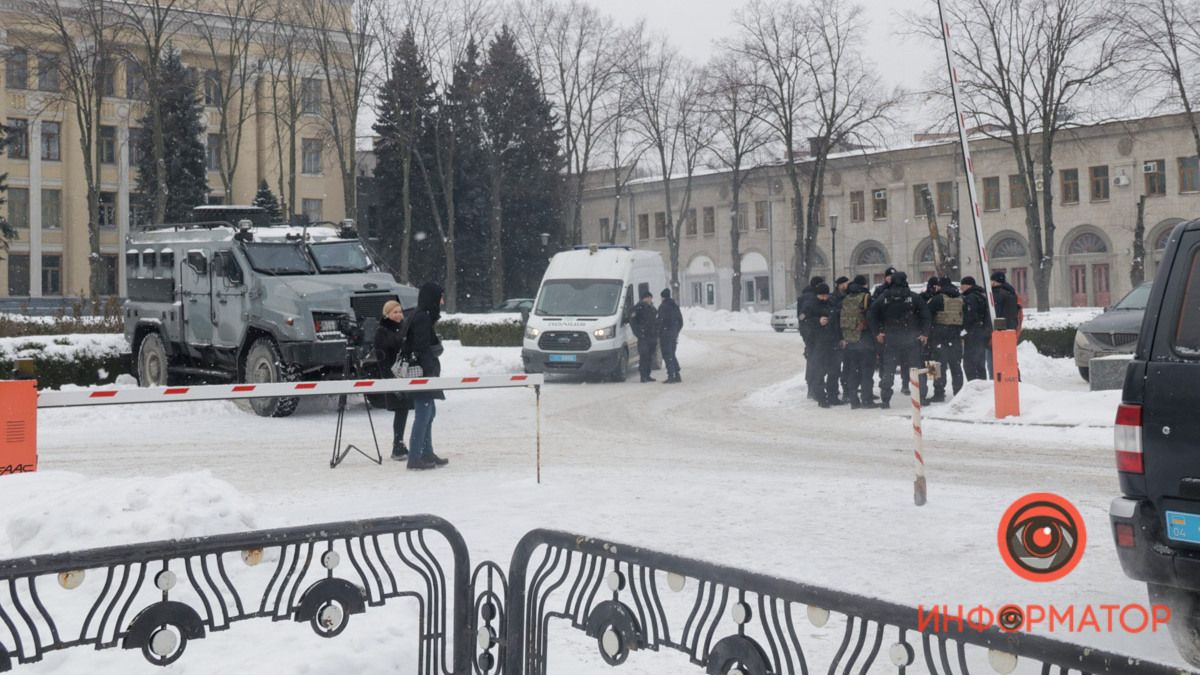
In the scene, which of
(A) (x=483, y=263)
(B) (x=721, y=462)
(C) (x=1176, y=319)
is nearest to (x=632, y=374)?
(B) (x=721, y=462)

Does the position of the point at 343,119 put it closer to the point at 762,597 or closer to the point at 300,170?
the point at 300,170

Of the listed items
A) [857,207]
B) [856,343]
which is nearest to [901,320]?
[856,343]

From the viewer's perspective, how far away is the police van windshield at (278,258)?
19047 mm

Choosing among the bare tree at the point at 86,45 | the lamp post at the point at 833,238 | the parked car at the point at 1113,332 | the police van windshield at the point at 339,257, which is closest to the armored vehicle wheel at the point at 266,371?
the police van windshield at the point at 339,257

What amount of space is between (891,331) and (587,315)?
824cm

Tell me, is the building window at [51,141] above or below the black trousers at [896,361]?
above

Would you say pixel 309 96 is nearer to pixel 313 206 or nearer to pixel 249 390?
pixel 313 206

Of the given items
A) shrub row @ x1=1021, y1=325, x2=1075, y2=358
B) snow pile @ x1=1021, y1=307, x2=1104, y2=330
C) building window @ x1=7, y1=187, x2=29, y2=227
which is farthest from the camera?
building window @ x1=7, y1=187, x2=29, y2=227

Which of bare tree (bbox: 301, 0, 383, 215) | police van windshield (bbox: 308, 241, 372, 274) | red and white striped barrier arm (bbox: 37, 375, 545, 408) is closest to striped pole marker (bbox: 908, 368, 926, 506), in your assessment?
red and white striped barrier arm (bbox: 37, 375, 545, 408)

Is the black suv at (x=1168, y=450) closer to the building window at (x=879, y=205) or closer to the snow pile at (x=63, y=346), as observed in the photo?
the snow pile at (x=63, y=346)

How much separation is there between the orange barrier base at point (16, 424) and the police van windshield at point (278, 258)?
30.5 feet

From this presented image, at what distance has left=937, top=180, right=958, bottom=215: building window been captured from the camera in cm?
6700

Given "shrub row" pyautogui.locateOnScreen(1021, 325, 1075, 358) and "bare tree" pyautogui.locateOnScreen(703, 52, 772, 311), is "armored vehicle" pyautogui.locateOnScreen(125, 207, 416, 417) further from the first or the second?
"bare tree" pyautogui.locateOnScreen(703, 52, 772, 311)

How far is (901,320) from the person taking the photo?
59.4 feet
